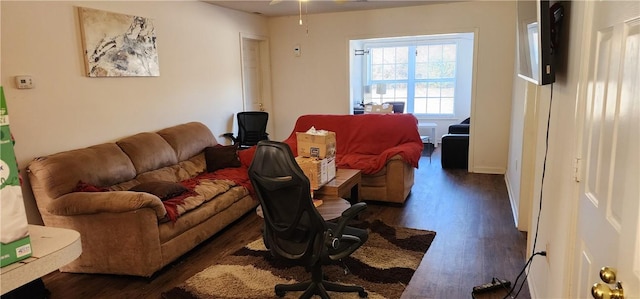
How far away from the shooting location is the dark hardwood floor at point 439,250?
2.75 meters

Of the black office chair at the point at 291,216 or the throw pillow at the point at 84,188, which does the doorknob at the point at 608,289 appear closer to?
the black office chair at the point at 291,216

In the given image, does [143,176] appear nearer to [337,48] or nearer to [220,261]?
[220,261]

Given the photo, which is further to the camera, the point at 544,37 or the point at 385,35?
the point at 385,35

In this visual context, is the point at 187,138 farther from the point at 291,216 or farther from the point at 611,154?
the point at 611,154

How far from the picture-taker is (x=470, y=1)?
5512 mm

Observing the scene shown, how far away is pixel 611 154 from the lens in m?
1.10

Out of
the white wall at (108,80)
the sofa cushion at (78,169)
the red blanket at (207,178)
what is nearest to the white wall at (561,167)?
the red blanket at (207,178)

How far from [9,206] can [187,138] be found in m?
3.70

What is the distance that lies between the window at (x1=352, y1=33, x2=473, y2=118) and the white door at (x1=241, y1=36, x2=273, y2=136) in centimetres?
212

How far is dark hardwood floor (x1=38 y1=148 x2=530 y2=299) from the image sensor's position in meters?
2.75

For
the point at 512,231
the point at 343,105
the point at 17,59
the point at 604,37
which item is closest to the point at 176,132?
the point at 17,59

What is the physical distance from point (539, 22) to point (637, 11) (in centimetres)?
82

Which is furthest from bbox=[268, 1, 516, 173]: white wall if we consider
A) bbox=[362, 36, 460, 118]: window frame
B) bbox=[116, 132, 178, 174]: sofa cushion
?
bbox=[116, 132, 178, 174]: sofa cushion

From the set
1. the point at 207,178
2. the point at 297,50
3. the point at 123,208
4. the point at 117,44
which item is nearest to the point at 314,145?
the point at 207,178
